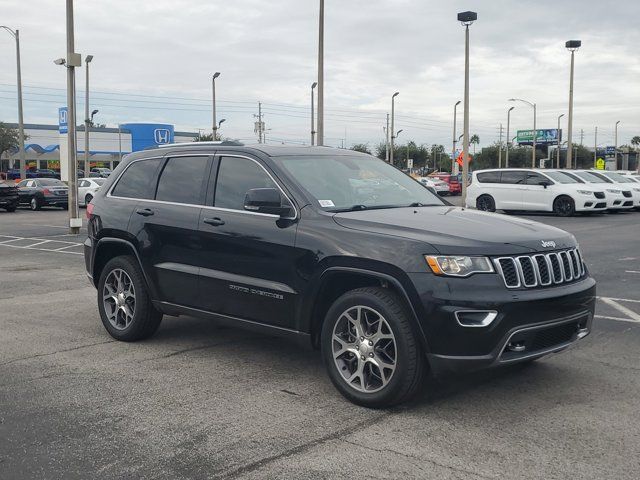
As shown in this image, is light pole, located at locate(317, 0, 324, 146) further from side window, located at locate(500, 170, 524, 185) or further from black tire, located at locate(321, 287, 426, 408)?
black tire, located at locate(321, 287, 426, 408)

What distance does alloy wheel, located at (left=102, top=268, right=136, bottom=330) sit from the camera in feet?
21.6

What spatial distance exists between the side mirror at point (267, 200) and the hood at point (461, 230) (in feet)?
1.36

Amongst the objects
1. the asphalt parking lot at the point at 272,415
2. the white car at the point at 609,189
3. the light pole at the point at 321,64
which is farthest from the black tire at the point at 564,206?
the asphalt parking lot at the point at 272,415

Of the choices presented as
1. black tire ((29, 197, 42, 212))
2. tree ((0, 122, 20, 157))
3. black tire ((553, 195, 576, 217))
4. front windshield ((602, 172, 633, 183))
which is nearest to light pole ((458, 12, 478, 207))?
black tire ((553, 195, 576, 217))

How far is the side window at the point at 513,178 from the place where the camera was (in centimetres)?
2553

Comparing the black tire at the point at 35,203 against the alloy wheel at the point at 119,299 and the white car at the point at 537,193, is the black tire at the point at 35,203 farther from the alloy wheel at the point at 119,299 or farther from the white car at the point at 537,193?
the alloy wheel at the point at 119,299

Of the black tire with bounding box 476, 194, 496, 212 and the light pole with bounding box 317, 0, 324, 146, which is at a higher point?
the light pole with bounding box 317, 0, 324, 146

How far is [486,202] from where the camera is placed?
2625cm

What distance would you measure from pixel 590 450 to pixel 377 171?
9.68 feet

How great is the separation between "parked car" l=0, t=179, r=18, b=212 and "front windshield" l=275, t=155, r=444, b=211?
26.7 meters

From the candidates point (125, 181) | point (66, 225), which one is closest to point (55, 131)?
point (66, 225)

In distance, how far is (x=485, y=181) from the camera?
86.8 ft

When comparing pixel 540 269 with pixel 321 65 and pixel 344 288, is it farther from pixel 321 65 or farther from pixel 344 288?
pixel 321 65

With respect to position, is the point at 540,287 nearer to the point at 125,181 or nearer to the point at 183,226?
the point at 183,226
